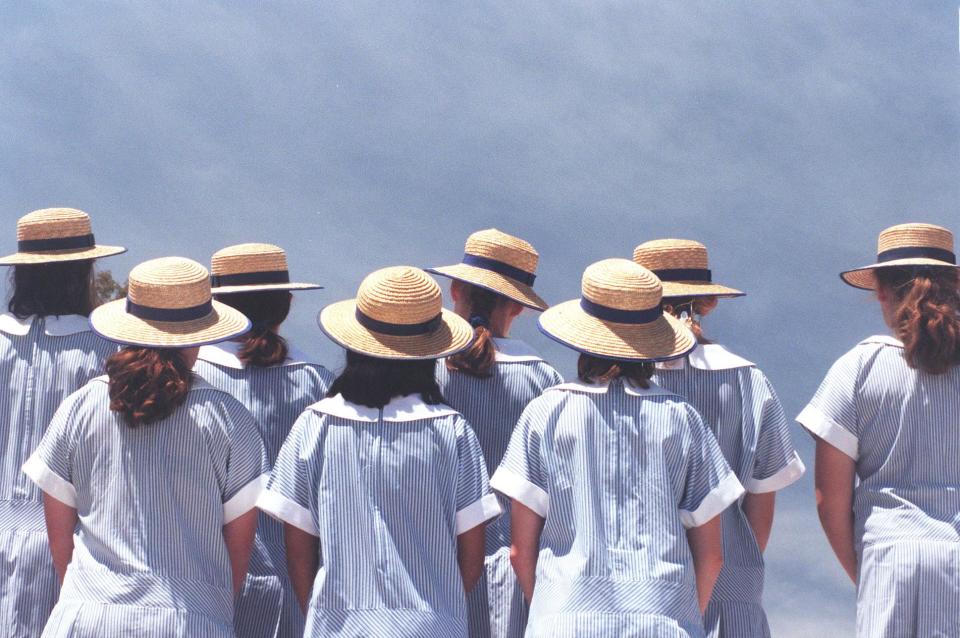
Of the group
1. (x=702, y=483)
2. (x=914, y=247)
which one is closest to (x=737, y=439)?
(x=702, y=483)

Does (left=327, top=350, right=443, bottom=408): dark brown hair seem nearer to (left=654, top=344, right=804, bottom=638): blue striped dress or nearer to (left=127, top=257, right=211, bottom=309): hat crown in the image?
(left=127, top=257, right=211, bottom=309): hat crown

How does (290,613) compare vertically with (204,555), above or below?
below

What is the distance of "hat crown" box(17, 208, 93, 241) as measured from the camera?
612 centimetres

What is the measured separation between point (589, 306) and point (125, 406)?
1.71 meters

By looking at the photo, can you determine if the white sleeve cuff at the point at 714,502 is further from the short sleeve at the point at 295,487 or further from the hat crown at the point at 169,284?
the hat crown at the point at 169,284

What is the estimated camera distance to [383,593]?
456cm

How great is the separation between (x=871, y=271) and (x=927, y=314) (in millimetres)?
491

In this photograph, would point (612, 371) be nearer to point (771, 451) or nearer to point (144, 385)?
point (771, 451)

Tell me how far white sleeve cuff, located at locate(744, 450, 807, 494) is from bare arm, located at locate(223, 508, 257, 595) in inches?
79.4

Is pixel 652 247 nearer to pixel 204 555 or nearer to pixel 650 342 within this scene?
pixel 650 342

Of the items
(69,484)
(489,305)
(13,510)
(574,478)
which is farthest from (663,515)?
(13,510)

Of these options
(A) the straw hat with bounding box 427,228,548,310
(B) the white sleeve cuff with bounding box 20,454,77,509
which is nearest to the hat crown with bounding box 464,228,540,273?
(A) the straw hat with bounding box 427,228,548,310

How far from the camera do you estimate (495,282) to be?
19.4 feet

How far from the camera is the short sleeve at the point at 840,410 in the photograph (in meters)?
5.36
